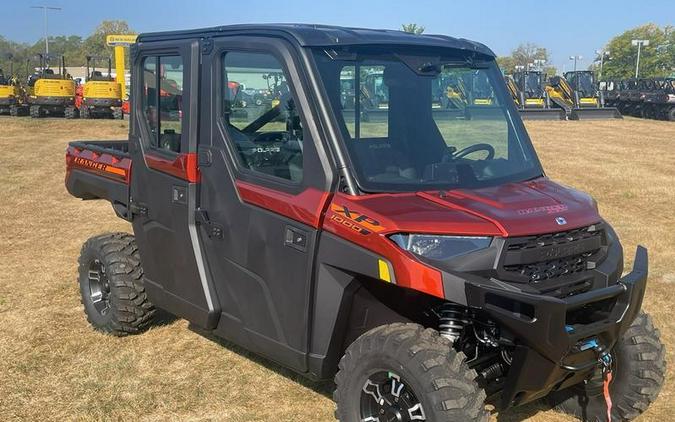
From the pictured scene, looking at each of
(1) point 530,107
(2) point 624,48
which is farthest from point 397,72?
(2) point 624,48

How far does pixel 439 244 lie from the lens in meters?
3.15

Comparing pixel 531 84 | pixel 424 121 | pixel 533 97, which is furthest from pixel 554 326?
pixel 531 84

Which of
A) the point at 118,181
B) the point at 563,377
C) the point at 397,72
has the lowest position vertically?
the point at 563,377

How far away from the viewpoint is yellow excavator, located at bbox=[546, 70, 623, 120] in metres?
31.9

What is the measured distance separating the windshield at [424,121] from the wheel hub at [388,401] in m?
0.90

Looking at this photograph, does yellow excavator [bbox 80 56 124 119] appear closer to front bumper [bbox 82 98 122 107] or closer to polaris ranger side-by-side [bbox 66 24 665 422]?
front bumper [bbox 82 98 122 107]

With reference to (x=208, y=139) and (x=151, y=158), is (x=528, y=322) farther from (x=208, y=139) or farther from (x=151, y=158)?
(x=151, y=158)

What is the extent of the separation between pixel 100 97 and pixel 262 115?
26629 mm

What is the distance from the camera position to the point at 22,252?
26.0ft

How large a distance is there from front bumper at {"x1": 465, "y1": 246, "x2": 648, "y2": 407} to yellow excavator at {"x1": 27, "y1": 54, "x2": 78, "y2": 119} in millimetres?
29009

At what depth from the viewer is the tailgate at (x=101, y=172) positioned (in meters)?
5.08

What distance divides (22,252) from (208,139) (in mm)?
4786

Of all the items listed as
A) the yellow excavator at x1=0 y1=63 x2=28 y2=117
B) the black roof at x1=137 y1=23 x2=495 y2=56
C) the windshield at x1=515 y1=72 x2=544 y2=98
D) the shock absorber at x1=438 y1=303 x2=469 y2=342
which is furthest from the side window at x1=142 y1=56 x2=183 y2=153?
the windshield at x1=515 y1=72 x2=544 y2=98

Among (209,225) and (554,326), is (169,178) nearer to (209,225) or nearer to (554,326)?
(209,225)
